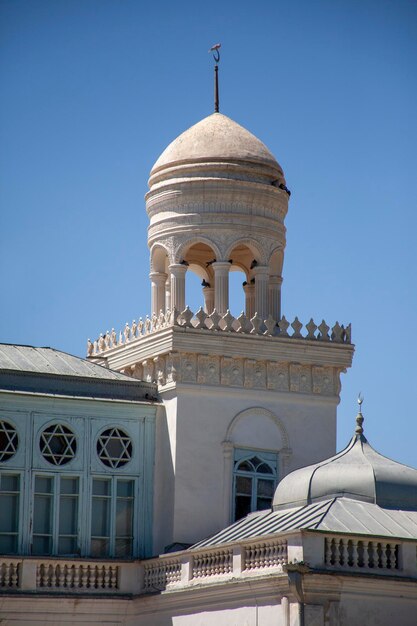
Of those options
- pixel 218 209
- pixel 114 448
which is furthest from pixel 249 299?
pixel 114 448

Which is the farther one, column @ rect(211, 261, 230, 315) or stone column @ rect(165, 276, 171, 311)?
stone column @ rect(165, 276, 171, 311)

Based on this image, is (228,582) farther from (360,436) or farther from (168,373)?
(168,373)

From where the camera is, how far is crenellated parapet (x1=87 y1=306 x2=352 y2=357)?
139 ft

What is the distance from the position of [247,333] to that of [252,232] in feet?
10.0

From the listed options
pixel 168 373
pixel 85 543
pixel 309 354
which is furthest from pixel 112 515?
pixel 309 354

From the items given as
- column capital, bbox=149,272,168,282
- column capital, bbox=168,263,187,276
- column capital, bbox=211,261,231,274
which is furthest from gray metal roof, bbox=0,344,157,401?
column capital, bbox=211,261,231,274

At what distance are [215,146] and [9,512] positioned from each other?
1098cm

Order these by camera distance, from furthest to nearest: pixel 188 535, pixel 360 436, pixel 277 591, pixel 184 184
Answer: pixel 184 184 < pixel 188 535 < pixel 360 436 < pixel 277 591

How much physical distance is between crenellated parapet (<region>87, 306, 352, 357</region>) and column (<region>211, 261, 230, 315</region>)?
2.82 ft

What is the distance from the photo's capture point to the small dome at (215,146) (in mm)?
44250

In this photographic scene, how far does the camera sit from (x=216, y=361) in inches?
1671

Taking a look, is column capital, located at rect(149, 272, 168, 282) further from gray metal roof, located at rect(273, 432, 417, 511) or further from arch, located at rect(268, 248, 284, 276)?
gray metal roof, located at rect(273, 432, 417, 511)

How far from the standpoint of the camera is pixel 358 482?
37188mm

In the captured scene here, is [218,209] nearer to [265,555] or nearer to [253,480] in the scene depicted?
[253,480]
